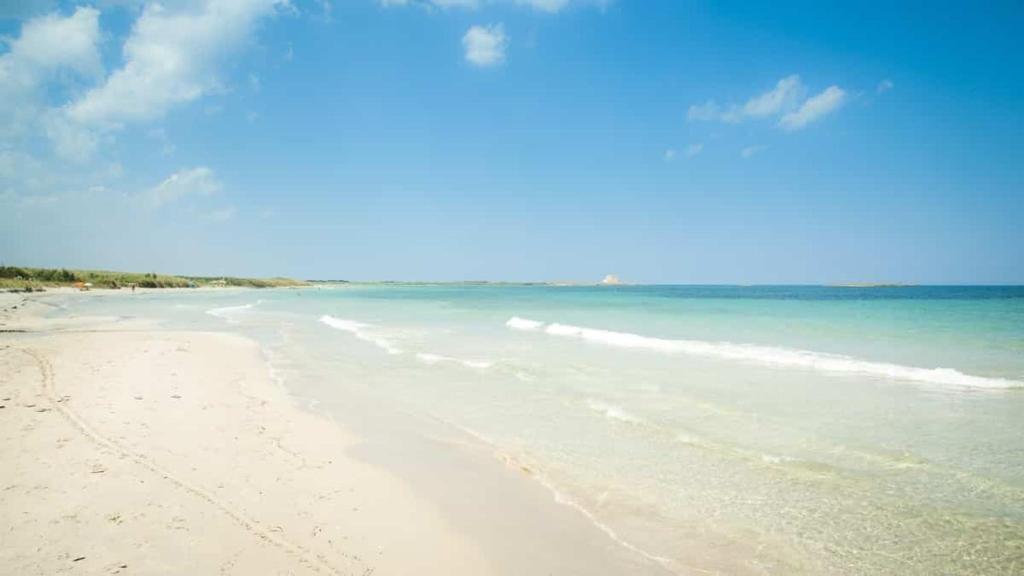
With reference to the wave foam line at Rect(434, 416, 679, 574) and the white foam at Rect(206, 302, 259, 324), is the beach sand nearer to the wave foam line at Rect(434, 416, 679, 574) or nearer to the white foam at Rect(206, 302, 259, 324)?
the wave foam line at Rect(434, 416, 679, 574)

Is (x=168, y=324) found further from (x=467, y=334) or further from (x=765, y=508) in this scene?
(x=765, y=508)

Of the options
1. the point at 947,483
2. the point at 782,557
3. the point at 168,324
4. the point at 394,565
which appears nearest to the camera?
the point at 394,565

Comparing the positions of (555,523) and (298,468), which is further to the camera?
(298,468)

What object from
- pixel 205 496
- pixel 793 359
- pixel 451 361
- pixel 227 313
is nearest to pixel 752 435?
pixel 205 496

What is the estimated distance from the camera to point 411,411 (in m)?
9.70

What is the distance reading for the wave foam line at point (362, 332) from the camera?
1850 centimetres

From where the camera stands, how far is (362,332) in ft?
79.6

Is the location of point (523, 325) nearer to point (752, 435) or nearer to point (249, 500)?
point (752, 435)

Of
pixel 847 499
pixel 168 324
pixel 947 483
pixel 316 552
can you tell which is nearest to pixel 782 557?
pixel 847 499

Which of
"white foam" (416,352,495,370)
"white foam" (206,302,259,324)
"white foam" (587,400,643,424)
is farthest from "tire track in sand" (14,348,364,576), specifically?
"white foam" (206,302,259,324)

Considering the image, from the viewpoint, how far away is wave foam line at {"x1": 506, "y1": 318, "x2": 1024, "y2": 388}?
12.2 m

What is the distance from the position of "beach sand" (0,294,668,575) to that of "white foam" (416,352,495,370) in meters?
5.94

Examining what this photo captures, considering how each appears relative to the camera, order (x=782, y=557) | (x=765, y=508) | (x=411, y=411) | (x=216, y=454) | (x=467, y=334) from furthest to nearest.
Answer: (x=467, y=334) → (x=411, y=411) → (x=216, y=454) → (x=765, y=508) → (x=782, y=557)

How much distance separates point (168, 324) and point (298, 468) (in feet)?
83.5
